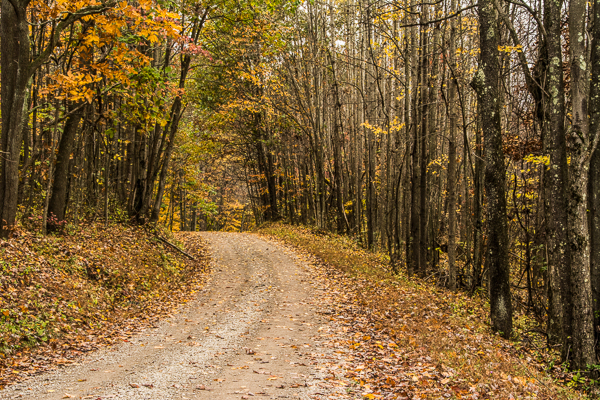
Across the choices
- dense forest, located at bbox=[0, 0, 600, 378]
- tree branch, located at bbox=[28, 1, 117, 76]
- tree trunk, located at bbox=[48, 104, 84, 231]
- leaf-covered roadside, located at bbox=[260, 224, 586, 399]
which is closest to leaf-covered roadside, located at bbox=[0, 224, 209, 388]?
tree trunk, located at bbox=[48, 104, 84, 231]

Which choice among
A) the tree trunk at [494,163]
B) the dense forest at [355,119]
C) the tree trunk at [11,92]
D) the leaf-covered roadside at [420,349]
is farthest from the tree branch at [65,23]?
the leaf-covered roadside at [420,349]

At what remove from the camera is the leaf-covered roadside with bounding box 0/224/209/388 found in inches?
254

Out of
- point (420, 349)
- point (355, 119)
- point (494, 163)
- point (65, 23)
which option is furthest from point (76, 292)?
point (355, 119)

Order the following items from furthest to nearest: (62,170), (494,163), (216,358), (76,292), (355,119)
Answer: (355,119), (62,170), (76,292), (494,163), (216,358)

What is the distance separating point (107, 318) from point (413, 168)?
Result: 1063 cm

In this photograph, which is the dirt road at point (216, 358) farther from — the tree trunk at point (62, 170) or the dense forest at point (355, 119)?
the tree trunk at point (62, 170)

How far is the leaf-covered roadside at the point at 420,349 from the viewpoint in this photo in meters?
5.27

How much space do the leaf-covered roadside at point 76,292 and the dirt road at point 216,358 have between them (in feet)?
1.95

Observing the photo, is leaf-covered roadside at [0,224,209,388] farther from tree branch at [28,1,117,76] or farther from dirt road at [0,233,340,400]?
tree branch at [28,1,117,76]

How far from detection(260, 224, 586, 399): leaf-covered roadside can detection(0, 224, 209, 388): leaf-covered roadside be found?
4345mm

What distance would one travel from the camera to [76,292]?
8.67m

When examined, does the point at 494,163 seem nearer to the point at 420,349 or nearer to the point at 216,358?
the point at 420,349

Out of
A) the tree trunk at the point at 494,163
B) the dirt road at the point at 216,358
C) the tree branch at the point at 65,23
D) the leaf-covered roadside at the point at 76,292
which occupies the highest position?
the tree branch at the point at 65,23

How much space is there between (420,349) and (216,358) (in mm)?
3372
